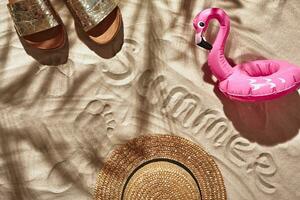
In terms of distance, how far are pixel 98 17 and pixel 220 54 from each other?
0.28m

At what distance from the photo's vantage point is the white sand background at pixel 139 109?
1104 millimetres

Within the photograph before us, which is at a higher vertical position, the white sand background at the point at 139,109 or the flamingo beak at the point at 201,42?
the flamingo beak at the point at 201,42

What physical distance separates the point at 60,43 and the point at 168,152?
13.9 inches

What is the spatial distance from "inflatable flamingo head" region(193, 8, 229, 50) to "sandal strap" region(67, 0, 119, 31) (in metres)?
0.20

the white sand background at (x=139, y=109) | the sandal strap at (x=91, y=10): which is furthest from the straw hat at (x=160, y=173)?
the sandal strap at (x=91, y=10)

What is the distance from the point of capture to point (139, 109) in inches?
44.1

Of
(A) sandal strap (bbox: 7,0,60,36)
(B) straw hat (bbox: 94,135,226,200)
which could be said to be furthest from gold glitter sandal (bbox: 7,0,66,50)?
(B) straw hat (bbox: 94,135,226,200)

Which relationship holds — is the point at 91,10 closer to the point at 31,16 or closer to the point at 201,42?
the point at 31,16

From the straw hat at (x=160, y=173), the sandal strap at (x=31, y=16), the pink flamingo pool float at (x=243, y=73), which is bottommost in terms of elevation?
the straw hat at (x=160, y=173)

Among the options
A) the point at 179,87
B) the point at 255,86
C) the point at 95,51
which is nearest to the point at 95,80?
the point at 95,51

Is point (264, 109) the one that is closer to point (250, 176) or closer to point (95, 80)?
point (250, 176)

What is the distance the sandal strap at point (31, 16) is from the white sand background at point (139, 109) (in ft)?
0.16

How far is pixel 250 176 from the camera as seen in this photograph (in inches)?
44.0

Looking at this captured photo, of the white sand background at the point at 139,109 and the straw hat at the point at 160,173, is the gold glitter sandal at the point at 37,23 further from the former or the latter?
the straw hat at the point at 160,173
